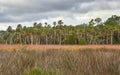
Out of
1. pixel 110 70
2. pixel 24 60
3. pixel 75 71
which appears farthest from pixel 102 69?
pixel 24 60

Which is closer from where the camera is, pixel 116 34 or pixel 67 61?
pixel 67 61

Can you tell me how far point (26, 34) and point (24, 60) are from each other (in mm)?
103891

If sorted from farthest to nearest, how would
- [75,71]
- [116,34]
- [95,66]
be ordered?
[116,34]
[95,66]
[75,71]

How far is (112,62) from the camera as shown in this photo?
297 inches

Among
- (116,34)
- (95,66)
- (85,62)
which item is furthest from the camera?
(116,34)

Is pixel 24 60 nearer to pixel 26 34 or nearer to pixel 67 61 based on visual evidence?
pixel 67 61

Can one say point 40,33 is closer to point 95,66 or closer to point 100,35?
point 100,35

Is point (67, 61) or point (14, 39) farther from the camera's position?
point (14, 39)

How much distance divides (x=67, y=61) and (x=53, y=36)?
340 feet

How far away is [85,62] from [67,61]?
1.67 feet

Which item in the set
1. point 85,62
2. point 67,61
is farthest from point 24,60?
point 85,62

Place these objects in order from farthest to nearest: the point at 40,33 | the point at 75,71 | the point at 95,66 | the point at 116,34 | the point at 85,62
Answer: the point at 40,33 → the point at 116,34 → the point at 85,62 → the point at 95,66 → the point at 75,71

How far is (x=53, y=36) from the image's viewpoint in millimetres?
111312

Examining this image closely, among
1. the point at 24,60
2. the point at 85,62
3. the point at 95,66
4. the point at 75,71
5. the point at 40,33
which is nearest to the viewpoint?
the point at 75,71
